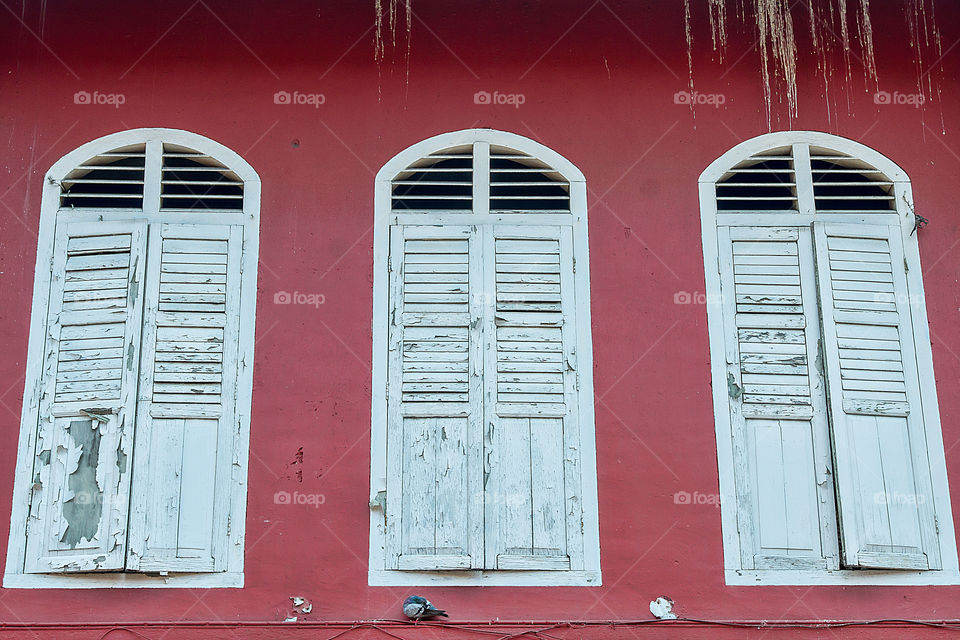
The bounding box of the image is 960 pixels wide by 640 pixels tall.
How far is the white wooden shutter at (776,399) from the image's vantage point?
7102 millimetres

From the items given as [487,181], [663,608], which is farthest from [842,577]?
[487,181]

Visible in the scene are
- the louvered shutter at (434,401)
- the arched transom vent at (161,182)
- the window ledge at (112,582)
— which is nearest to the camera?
the window ledge at (112,582)

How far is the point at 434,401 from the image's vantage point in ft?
24.0

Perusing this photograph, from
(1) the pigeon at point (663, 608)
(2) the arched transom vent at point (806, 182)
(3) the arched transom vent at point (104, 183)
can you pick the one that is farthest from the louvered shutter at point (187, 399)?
(2) the arched transom vent at point (806, 182)

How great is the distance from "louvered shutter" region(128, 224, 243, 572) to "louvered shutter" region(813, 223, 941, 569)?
10.9ft

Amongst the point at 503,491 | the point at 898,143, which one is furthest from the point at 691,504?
the point at 898,143

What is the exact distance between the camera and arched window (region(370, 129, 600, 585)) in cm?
708

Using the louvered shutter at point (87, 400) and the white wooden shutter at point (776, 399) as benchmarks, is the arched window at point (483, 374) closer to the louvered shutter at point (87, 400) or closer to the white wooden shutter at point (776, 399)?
the white wooden shutter at point (776, 399)

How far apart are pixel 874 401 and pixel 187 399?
12.4 ft

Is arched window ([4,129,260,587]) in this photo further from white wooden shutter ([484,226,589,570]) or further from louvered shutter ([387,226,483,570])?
white wooden shutter ([484,226,589,570])

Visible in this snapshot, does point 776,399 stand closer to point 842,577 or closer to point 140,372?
point 842,577

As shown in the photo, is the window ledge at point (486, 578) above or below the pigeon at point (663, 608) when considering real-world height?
above

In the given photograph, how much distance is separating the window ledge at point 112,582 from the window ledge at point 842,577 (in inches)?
105

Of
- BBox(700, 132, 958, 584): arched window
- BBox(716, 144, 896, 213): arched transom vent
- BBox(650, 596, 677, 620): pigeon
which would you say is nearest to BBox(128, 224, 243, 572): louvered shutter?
BBox(650, 596, 677, 620): pigeon
